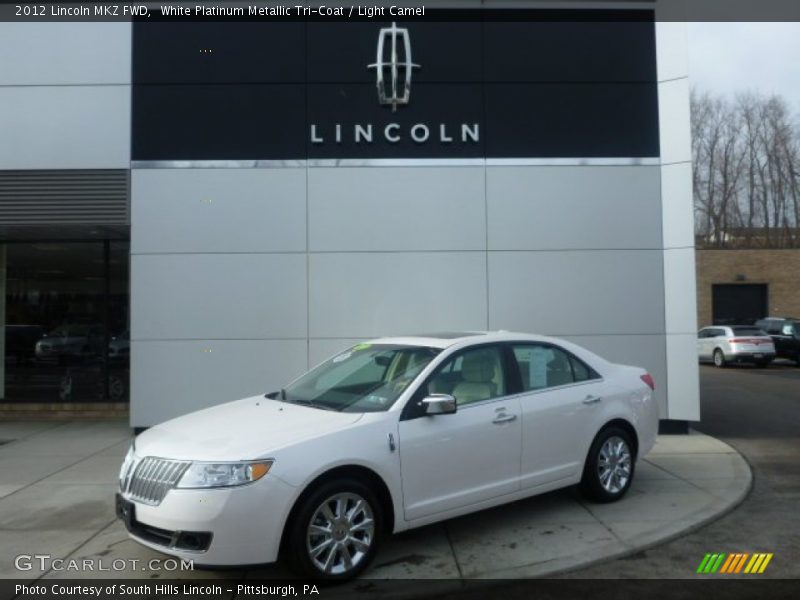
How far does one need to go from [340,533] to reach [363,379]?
55.3 inches

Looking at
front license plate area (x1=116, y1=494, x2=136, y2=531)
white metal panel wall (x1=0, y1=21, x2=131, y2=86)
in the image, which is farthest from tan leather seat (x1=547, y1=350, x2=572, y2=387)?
white metal panel wall (x1=0, y1=21, x2=131, y2=86)

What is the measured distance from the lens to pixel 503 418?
5.27m

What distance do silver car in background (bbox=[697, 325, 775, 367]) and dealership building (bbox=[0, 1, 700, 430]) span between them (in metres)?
13.2

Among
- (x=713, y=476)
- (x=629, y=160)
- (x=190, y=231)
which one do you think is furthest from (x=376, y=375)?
(x=629, y=160)

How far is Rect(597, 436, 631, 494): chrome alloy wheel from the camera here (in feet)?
20.0

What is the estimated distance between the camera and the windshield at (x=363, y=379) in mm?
5078

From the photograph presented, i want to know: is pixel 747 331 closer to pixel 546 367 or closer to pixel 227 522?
pixel 546 367

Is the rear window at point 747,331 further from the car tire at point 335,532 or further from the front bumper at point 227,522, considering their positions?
the front bumper at point 227,522

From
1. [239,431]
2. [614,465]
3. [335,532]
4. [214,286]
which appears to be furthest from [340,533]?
[214,286]

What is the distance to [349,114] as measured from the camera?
32.2ft

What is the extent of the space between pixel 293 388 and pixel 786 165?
142 feet

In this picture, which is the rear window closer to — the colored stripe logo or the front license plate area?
the colored stripe logo

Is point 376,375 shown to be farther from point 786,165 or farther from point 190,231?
point 786,165

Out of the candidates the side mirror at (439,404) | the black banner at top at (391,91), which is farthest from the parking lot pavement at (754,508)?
the black banner at top at (391,91)
